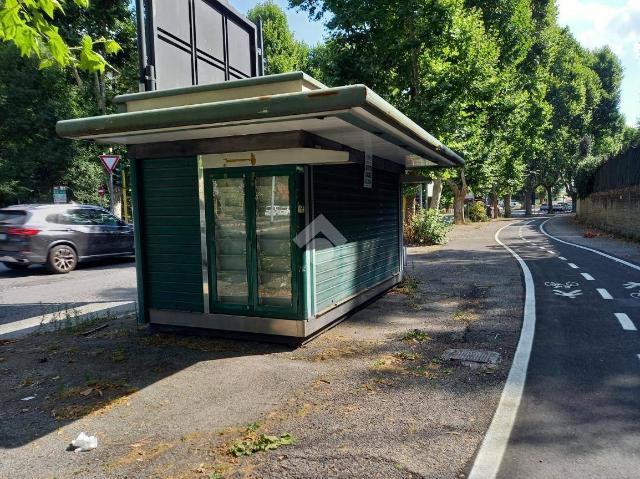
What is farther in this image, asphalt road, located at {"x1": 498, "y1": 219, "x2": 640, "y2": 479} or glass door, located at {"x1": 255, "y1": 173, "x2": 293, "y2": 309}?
glass door, located at {"x1": 255, "y1": 173, "x2": 293, "y2": 309}

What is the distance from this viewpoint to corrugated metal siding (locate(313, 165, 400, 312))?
20.2ft

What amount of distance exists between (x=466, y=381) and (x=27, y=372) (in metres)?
4.58

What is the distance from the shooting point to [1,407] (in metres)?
4.22

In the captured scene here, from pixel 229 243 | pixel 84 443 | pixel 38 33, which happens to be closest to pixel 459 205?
pixel 229 243

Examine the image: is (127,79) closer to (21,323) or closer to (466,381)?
(21,323)

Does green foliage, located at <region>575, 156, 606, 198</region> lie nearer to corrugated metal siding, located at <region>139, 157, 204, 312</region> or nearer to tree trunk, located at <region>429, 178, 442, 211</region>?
tree trunk, located at <region>429, 178, 442, 211</region>

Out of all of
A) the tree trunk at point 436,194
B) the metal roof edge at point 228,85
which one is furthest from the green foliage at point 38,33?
the tree trunk at point 436,194

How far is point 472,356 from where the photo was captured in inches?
203

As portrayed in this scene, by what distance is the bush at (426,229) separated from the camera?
1909 cm

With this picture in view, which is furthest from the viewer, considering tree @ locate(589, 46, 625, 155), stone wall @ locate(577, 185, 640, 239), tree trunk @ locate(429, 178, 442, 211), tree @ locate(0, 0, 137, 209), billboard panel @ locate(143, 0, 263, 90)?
tree @ locate(589, 46, 625, 155)

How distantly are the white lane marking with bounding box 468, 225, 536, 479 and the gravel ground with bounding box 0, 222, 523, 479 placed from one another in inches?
2.8

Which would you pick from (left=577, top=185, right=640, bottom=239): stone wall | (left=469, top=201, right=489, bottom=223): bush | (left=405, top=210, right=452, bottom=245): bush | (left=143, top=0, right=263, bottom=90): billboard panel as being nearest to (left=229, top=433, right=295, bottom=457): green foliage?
(left=143, top=0, right=263, bottom=90): billboard panel

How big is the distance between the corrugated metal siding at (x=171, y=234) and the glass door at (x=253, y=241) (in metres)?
0.25

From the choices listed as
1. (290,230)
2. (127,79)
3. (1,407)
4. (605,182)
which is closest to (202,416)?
(1,407)
